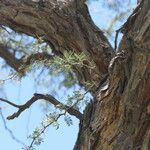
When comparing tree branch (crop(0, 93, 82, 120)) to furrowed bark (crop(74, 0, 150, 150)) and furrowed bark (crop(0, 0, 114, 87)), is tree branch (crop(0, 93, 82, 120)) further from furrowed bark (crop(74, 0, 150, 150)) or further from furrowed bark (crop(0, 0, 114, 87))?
furrowed bark (crop(0, 0, 114, 87))

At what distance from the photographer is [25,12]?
2.29 meters

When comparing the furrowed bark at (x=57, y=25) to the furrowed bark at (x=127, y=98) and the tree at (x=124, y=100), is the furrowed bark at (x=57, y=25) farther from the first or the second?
the furrowed bark at (x=127, y=98)

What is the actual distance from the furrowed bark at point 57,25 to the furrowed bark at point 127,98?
0.67m

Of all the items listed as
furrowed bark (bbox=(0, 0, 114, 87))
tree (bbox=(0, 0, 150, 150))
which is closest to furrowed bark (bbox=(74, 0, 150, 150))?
tree (bbox=(0, 0, 150, 150))

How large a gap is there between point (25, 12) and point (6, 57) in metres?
0.52

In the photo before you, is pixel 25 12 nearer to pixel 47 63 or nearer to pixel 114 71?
pixel 47 63

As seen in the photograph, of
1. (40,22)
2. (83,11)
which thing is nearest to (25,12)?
(40,22)

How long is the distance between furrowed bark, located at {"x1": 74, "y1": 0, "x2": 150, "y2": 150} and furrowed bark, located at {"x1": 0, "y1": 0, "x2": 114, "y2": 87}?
67 centimetres

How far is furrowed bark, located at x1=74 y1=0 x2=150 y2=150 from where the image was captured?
1.44 m

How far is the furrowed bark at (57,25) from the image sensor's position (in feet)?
7.41

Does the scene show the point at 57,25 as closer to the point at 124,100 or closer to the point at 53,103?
the point at 53,103

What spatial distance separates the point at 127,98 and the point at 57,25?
0.86 meters

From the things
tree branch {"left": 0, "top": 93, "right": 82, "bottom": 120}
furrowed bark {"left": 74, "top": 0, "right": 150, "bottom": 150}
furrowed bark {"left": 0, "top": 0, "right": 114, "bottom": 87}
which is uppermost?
furrowed bark {"left": 0, "top": 0, "right": 114, "bottom": 87}

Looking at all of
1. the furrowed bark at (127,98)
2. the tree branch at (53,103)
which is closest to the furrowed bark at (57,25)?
the tree branch at (53,103)
